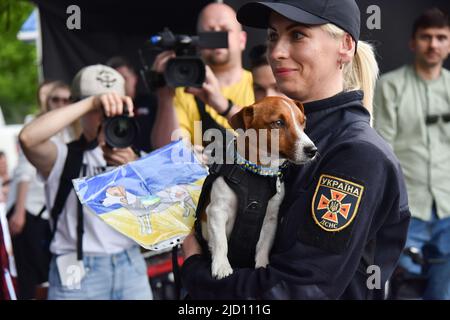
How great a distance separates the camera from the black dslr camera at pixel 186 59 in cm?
357

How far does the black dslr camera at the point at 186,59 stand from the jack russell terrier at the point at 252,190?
1.67 m

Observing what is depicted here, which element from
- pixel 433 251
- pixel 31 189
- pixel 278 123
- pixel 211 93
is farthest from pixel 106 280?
pixel 31 189

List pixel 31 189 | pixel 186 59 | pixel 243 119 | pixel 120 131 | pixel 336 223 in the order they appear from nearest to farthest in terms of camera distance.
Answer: pixel 336 223 < pixel 243 119 < pixel 120 131 < pixel 186 59 < pixel 31 189

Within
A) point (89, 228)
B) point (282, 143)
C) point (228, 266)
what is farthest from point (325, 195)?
point (89, 228)

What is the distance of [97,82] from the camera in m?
3.64

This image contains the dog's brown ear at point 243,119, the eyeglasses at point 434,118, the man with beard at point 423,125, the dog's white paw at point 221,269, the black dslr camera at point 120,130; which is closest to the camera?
the dog's white paw at point 221,269

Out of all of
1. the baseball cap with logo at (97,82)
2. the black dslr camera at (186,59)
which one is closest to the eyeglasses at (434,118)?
the black dslr camera at (186,59)

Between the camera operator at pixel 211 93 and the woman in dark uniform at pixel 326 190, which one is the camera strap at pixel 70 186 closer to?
the camera operator at pixel 211 93

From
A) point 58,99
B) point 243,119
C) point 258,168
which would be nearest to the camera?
point 258,168

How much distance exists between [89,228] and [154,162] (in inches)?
63.1

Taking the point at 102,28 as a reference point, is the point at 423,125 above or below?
below

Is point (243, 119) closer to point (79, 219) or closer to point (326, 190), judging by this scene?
point (326, 190)

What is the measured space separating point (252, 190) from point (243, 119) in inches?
9.4

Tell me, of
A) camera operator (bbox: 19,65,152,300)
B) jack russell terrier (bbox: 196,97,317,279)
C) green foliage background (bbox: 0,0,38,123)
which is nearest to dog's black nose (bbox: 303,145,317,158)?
jack russell terrier (bbox: 196,97,317,279)
